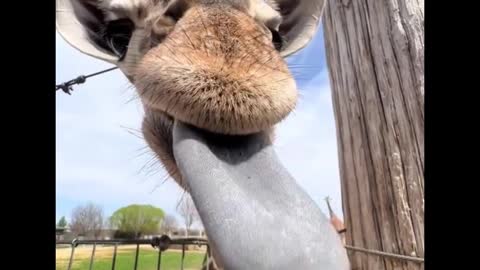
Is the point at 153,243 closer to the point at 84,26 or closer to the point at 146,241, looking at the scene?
the point at 146,241

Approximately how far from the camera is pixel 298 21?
162 cm

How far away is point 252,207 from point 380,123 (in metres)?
1.06

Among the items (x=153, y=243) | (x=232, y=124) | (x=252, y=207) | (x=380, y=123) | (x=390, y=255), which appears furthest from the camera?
(x=153, y=243)

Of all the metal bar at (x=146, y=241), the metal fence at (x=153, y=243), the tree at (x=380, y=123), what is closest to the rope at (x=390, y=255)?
the tree at (x=380, y=123)

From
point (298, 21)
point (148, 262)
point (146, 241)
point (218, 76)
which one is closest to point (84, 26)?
point (218, 76)

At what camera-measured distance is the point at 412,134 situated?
145cm

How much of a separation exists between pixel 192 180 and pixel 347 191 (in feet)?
3.90

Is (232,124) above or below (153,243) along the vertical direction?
above

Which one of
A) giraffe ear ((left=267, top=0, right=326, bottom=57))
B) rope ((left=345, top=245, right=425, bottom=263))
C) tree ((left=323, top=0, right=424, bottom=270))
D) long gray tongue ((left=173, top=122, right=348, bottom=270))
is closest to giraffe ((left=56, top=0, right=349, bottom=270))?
long gray tongue ((left=173, top=122, right=348, bottom=270))

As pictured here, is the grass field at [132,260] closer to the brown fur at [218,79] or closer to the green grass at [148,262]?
the green grass at [148,262]

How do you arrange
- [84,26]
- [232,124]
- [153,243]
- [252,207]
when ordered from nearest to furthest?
[252,207]
[232,124]
[84,26]
[153,243]

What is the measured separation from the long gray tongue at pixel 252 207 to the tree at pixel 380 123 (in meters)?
0.83
